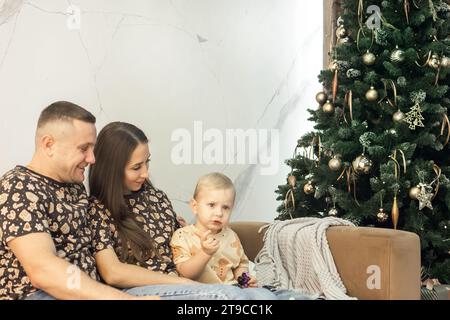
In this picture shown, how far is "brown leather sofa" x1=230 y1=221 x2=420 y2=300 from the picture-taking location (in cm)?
215

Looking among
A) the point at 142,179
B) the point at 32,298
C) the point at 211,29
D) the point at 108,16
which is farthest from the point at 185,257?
the point at 211,29

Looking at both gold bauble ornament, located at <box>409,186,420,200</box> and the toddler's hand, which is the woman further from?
gold bauble ornament, located at <box>409,186,420,200</box>

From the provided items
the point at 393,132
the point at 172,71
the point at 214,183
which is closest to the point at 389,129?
the point at 393,132

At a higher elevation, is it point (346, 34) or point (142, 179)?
point (346, 34)

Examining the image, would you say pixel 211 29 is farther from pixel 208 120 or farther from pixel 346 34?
pixel 346 34

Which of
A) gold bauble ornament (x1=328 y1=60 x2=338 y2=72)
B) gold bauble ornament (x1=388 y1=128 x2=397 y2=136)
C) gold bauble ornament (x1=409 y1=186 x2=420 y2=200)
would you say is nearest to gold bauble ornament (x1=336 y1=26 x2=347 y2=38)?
gold bauble ornament (x1=328 y1=60 x2=338 y2=72)

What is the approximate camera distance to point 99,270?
213 centimetres

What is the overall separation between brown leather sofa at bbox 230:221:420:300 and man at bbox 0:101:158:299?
2.77 ft

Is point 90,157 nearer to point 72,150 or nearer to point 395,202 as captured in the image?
point 72,150

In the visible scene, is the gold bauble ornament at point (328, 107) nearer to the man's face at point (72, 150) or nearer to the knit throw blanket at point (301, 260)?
the knit throw blanket at point (301, 260)

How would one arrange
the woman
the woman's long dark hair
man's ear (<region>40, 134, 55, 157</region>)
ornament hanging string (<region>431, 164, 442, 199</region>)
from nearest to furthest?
1. man's ear (<region>40, 134, 55, 157</region>)
2. the woman
3. the woman's long dark hair
4. ornament hanging string (<region>431, 164, 442, 199</region>)

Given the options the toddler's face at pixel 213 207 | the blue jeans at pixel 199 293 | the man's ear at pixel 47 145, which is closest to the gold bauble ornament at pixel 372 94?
the toddler's face at pixel 213 207

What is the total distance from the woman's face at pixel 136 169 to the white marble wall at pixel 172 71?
0.87m

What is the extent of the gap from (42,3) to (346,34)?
4.73ft
